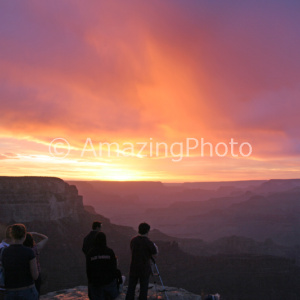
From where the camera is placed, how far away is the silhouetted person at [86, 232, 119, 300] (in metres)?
6.09

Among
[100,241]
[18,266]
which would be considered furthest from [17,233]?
[100,241]

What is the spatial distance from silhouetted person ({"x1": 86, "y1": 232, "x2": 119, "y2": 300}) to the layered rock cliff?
45.4m

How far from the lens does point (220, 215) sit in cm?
12138

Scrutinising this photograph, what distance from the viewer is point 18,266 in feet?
17.6

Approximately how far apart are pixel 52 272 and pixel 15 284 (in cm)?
3540

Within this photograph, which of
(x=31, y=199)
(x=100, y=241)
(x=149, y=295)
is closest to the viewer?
(x=100, y=241)

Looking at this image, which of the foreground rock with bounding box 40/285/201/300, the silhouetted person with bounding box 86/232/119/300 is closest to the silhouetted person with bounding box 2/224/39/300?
the silhouetted person with bounding box 86/232/119/300

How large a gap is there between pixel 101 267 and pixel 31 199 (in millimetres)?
47251

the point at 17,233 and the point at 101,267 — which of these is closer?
the point at 17,233

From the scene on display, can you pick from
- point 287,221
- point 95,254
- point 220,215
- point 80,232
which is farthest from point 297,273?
point 220,215

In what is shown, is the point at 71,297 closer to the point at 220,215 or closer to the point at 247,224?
the point at 247,224

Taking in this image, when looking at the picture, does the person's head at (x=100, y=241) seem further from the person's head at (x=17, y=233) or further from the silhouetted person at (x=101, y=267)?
the person's head at (x=17, y=233)

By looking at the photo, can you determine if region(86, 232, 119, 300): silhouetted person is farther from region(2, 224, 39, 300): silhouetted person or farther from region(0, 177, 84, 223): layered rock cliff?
region(0, 177, 84, 223): layered rock cliff

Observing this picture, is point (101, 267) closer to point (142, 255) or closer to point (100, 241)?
point (100, 241)
